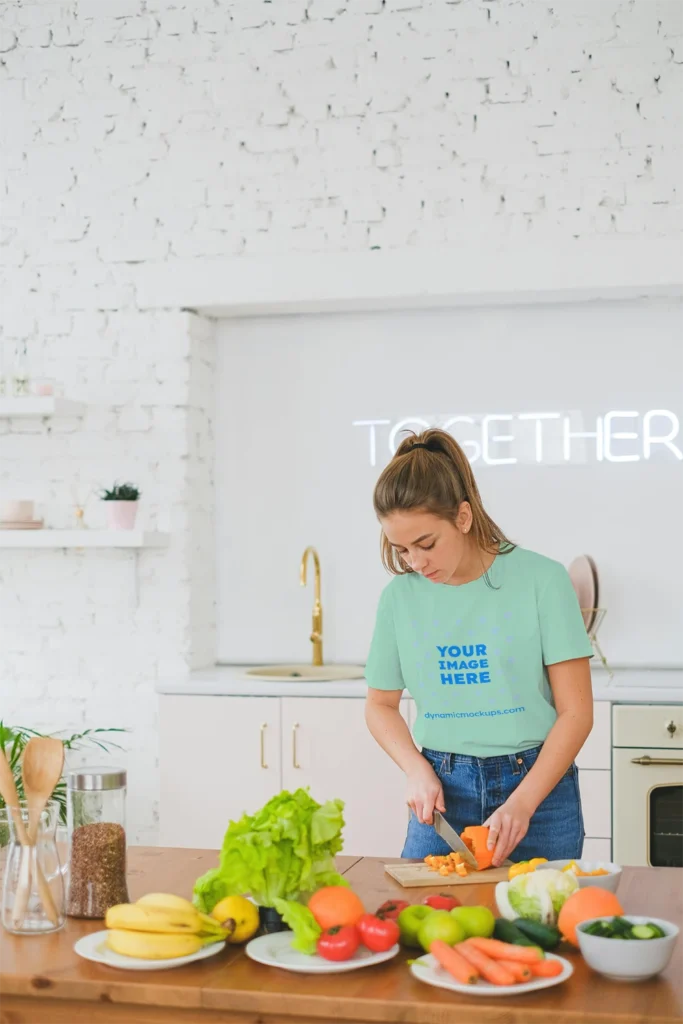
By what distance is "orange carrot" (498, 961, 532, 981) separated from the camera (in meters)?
1.56

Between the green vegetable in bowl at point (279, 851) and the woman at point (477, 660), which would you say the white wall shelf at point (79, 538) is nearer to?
the woman at point (477, 660)

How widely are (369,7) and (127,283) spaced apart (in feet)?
4.36

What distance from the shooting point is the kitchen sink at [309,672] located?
14.1 ft

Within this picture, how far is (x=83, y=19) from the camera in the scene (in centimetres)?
454

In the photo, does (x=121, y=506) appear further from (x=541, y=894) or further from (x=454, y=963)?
(x=454, y=963)

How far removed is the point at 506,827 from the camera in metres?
2.17

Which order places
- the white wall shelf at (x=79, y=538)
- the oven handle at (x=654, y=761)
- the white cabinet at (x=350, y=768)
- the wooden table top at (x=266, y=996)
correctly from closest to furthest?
the wooden table top at (x=266, y=996), the oven handle at (x=654, y=761), the white cabinet at (x=350, y=768), the white wall shelf at (x=79, y=538)

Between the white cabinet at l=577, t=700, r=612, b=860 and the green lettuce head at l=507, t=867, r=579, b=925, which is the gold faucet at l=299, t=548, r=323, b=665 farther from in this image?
the green lettuce head at l=507, t=867, r=579, b=925

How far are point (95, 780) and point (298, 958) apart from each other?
43 centimetres

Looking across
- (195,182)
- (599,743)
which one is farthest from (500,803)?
(195,182)

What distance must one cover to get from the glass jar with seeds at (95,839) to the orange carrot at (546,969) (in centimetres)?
69

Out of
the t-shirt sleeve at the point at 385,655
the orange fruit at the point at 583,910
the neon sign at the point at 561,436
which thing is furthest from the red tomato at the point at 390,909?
the neon sign at the point at 561,436

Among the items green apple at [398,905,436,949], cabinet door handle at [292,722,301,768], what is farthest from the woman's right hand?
cabinet door handle at [292,722,301,768]

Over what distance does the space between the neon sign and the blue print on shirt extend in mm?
2119
